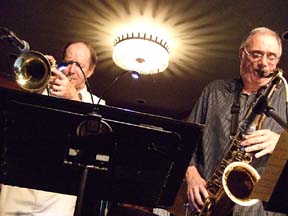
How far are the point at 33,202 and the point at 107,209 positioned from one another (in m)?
0.47

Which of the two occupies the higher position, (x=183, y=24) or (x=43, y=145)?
(x=183, y=24)

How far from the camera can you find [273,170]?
1364 millimetres

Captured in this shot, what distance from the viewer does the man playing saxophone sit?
229 cm

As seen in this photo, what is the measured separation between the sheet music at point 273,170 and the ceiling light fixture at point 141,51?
3.00 m

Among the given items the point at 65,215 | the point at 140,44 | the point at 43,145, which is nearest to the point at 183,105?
the point at 140,44

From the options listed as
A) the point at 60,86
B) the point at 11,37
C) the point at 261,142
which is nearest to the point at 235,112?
the point at 261,142

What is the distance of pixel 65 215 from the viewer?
215cm

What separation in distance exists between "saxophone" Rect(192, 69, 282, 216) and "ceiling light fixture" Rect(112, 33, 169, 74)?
2.17 meters

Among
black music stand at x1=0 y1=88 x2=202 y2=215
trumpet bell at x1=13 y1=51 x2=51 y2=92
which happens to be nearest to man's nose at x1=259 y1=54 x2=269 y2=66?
black music stand at x1=0 y1=88 x2=202 y2=215

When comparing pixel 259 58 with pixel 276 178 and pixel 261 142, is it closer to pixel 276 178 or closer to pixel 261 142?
pixel 261 142

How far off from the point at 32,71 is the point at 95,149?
545 mm

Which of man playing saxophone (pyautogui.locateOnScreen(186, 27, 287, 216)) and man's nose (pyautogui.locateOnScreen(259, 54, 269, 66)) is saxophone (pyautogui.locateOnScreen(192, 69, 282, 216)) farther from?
man's nose (pyautogui.locateOnScreen(259, 54, 269, 66))

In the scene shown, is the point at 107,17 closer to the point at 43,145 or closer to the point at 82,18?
the point at 82,18

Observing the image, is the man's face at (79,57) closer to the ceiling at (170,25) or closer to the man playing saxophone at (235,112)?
the man playing saxophone at (235,112)
